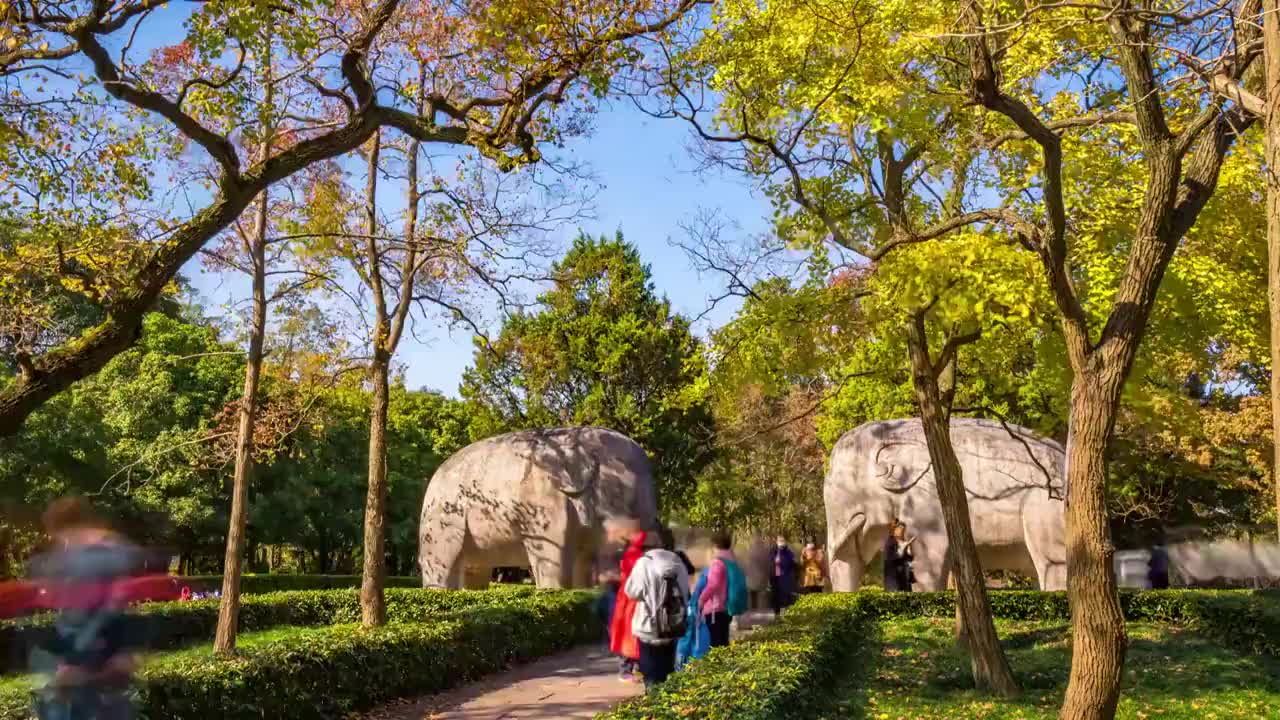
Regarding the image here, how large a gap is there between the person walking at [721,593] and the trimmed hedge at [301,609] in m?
5.52

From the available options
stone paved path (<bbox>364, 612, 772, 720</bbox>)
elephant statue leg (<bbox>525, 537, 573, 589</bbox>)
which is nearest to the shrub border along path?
stone paved path (<bbox>364, 612, 772, 720</bbox>)

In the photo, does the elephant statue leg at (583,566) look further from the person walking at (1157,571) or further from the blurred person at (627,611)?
the person walking at (1157,571)

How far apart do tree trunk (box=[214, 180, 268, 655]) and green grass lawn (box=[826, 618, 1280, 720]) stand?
7.47 m

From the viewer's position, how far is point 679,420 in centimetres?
3309

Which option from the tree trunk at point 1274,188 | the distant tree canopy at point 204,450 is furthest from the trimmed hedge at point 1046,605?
the tree trunk at point 1274,188

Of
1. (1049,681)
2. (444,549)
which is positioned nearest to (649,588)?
(1049,681)

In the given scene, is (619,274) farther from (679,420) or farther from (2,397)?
(2,397)

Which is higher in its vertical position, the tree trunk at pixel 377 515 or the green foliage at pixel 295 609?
the tree trunk at pixel 377 515

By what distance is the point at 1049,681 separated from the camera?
11.7 metres

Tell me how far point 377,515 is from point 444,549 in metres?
6.98

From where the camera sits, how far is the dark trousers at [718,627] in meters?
12.2

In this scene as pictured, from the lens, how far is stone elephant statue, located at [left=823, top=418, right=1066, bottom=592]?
20.5m

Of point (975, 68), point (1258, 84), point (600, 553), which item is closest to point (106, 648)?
point (975, 68)

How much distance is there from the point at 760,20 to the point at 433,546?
14014mm
